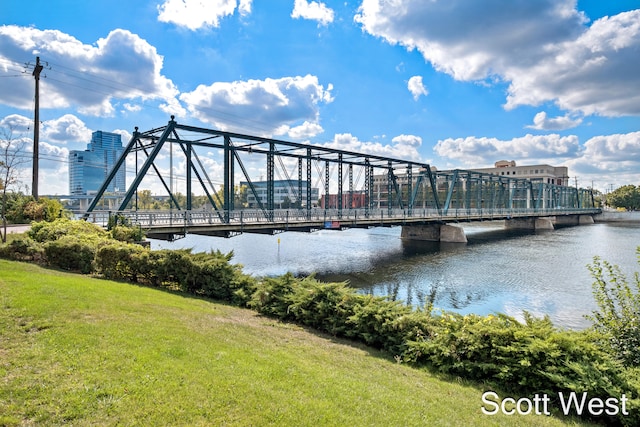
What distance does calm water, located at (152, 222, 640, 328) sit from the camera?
69.1 ft

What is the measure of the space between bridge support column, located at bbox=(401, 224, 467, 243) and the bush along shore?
157 ft

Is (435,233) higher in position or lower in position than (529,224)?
lower

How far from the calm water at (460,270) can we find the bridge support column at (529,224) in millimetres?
41865

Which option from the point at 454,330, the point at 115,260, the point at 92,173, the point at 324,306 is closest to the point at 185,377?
the point at 324,306

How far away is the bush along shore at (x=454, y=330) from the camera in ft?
21.6

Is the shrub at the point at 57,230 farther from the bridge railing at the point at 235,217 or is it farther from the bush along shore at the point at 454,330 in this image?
the bridge railing at the point at 235,217

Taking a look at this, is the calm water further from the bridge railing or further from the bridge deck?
the bridge railing

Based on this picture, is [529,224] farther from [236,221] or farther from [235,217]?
[236,221]

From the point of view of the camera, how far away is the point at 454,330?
8.71 metres

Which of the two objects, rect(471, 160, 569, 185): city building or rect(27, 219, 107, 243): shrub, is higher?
rect(471, 160, 569, 185): city building

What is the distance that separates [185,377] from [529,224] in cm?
10604

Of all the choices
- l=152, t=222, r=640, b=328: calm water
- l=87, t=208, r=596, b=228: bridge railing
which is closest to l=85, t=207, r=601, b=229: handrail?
l=87, t=208, r=596, b=228: bridge railing

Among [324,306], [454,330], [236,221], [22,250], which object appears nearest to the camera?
[454,330]

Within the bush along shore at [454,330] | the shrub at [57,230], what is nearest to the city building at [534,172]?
the bush along shore at [454,330]
